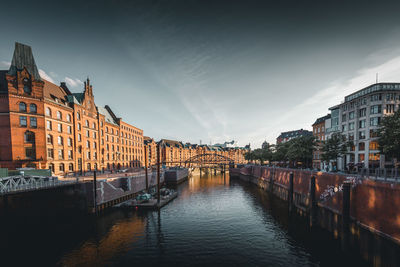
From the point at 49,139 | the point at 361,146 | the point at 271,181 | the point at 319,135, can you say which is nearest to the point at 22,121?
the point at 49,139

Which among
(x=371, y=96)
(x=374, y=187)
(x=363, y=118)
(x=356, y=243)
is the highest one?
(x=371, y=96)

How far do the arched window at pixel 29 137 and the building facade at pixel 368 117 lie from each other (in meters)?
69.3

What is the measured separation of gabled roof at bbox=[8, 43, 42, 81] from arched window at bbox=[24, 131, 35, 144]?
36.8ft

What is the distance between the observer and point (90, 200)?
99.4 feet

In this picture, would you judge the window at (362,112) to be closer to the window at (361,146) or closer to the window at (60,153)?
the window at (361,146)

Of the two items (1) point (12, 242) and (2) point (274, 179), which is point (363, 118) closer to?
(2) point (274, 179)

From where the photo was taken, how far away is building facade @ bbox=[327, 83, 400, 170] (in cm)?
4247

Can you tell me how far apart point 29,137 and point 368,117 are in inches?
3113

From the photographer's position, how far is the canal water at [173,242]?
1719cm

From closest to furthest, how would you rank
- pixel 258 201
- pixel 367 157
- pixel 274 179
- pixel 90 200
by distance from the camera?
1. pixel 90 200
2. pixel 258 201
3. pixel 367 157
4. pixel 274 179

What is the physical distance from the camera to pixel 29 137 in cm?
3409

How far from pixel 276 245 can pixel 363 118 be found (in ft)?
155

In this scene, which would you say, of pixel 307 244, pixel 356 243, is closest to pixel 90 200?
pixel 307 244

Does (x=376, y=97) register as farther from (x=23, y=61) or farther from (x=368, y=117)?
(x=23, y=61)
